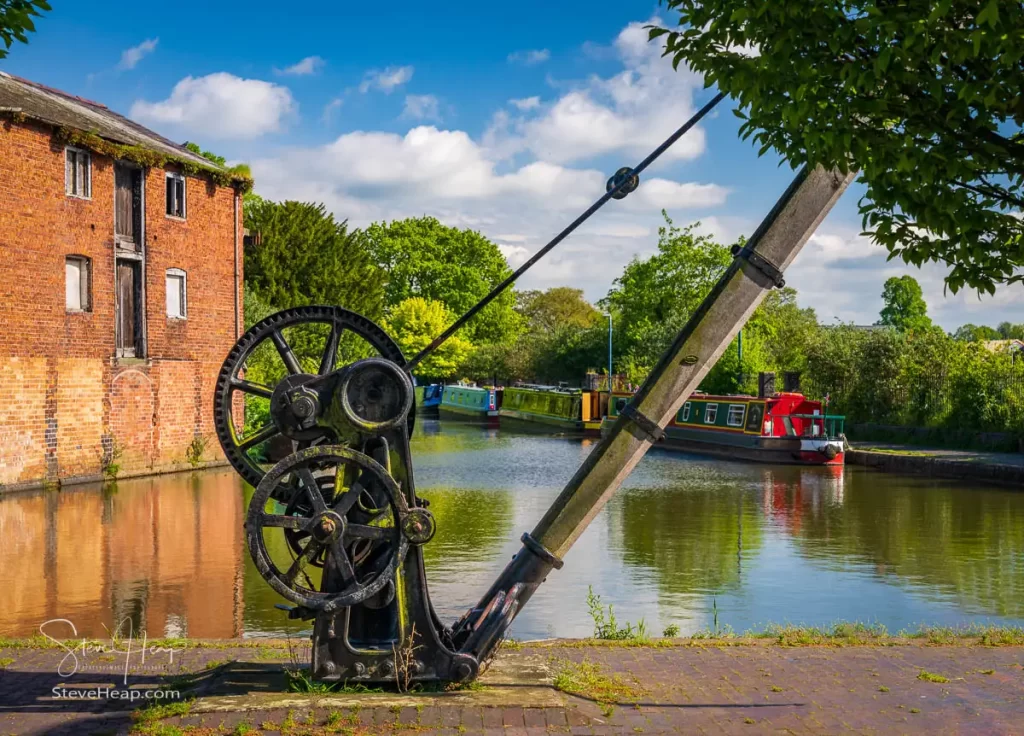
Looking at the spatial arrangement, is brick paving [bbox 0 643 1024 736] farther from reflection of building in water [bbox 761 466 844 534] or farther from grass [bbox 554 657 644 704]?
reflection of building in water [bbox 761 466 844 534]

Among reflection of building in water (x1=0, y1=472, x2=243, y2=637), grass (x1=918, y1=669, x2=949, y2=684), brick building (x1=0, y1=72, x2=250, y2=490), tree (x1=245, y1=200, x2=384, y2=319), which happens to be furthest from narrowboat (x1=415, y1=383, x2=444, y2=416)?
grass (x1=918, y1=669, x2=949, y2=684)

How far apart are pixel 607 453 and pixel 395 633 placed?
5.04 ft

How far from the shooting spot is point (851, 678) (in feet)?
21.6

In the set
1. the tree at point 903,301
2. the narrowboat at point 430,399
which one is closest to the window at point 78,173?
the narrowboat at point 430,399

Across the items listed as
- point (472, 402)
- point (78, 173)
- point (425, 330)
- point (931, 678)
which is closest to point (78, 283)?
point (78, 173)

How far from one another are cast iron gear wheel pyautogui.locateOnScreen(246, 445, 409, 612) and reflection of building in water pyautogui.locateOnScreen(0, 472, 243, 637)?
4.30 m

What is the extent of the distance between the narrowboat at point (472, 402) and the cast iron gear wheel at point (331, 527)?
155ft

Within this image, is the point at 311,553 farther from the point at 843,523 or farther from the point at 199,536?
the point at 843,523

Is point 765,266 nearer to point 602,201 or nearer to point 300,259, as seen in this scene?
point 602,201

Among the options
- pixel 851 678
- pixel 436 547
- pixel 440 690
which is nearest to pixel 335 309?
pixel 440 690

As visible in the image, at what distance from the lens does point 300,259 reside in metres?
43.2

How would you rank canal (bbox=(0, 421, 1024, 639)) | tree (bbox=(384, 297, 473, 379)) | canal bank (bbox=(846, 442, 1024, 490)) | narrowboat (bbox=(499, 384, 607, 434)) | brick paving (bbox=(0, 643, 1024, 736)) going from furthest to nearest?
tree (bbox=(384, 297, 473, 379)) < narrowboat (bbox=(499, 384, 607, 434)) < canal bank (bbox=(846, 442, 1024, 490)) < canal (bbox=(0, 421, 1024, 639)) < brick paving (bbox=(0, 643, 1024, 736))

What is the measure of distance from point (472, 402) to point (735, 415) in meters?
26.6

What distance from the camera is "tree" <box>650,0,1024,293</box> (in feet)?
15.4
